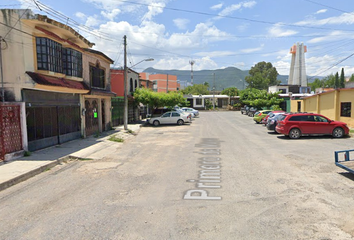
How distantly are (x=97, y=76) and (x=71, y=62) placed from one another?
4.95 metres

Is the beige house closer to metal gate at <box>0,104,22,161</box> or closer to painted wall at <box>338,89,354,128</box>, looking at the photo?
painted wall at <box>338,89,354,128</box>

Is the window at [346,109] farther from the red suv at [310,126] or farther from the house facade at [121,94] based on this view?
the house facade at [121,94]

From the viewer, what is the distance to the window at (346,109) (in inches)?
805

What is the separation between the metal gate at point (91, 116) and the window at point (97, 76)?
1317 millimetres

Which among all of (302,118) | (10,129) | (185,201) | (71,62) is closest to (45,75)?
(71,62)

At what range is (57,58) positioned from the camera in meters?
13.1

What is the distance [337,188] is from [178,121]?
22.0 metres

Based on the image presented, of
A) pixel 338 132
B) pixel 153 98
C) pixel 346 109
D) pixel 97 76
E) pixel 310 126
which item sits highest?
pixel 97 76

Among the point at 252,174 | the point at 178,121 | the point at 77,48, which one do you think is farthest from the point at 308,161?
the point at 178,121

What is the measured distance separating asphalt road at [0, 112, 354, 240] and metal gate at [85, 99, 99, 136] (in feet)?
27.4

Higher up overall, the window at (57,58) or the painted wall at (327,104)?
the window at (57,58)

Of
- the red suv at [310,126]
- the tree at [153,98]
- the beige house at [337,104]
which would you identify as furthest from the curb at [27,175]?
the beige house at [337,104]

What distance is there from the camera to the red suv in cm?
1603

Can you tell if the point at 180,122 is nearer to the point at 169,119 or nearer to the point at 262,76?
the point at 169,119
